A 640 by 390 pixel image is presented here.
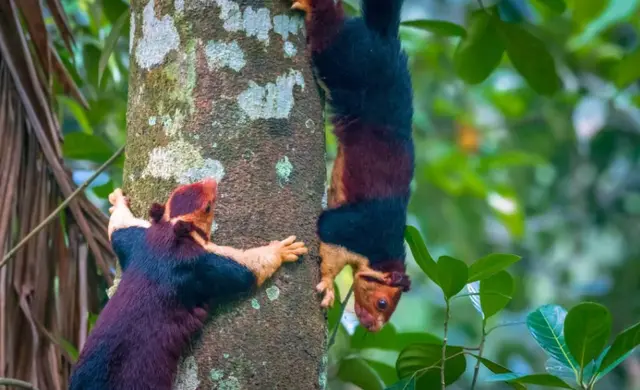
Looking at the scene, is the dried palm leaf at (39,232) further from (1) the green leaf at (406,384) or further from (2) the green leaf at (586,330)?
(2) the green leaf at (586,330)

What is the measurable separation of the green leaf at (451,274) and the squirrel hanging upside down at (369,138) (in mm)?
157

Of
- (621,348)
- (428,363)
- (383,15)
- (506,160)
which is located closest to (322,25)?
(383,15)

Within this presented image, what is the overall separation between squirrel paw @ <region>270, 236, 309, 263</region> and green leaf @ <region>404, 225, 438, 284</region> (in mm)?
317

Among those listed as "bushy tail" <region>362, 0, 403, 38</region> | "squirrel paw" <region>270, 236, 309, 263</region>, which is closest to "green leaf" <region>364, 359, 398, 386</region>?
"squirrel paw" <region>270, 236, 309, 263</region>

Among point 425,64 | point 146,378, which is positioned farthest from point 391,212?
point 425,64

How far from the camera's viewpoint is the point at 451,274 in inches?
64.2

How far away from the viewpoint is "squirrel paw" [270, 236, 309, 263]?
143 cm

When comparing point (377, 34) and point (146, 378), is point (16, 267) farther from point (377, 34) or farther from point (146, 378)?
point (377, 34)

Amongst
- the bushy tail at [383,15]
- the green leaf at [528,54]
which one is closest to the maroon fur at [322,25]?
the bushy tail at [383,15]

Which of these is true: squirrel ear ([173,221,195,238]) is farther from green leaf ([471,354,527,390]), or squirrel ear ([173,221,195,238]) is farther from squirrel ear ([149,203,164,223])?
green leaf ([471,354,527,390])

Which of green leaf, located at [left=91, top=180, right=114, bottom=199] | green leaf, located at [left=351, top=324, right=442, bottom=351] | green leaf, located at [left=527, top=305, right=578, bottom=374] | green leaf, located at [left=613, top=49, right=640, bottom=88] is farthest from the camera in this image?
green leaf, located at [left=613, top=49, right=640, bottom=88]

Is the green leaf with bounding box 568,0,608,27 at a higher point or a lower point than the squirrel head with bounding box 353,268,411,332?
higher

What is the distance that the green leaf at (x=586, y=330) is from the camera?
1.48 metres

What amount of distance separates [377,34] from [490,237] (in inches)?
192
